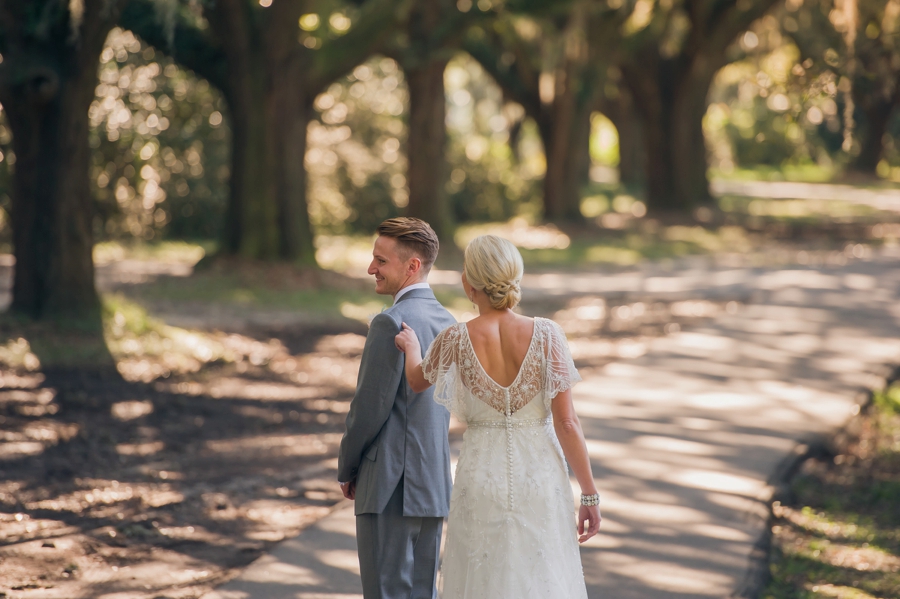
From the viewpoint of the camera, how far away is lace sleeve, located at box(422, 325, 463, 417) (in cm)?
352

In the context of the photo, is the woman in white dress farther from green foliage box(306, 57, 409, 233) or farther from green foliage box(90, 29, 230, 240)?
green foliage box(306, 57, 409, 233)

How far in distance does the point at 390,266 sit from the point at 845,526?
14.0 feet

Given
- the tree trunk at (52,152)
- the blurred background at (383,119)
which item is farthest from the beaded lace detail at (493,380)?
the tree trunk at (52,152)

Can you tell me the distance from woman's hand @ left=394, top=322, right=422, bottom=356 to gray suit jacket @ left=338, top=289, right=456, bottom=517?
0.11ft

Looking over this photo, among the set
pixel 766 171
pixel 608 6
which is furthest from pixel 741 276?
pixel 766 171

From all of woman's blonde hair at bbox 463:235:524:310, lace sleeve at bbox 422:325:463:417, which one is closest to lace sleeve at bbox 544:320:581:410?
woman's blonde hair at bbox 463:235:524:310

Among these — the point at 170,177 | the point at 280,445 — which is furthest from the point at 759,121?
the point at 280,445

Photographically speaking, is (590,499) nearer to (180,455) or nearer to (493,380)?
(493,380)

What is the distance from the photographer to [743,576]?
5168 millimetres

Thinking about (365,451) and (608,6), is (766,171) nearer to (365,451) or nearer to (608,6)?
(608,6)

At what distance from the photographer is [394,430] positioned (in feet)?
12.0

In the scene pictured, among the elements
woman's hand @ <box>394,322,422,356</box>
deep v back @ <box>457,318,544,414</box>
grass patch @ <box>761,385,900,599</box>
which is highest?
woman's hand @ <box>394,322,422,356</box>

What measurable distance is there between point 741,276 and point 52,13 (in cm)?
1127

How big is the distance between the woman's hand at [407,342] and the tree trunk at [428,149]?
1604 centimetres
